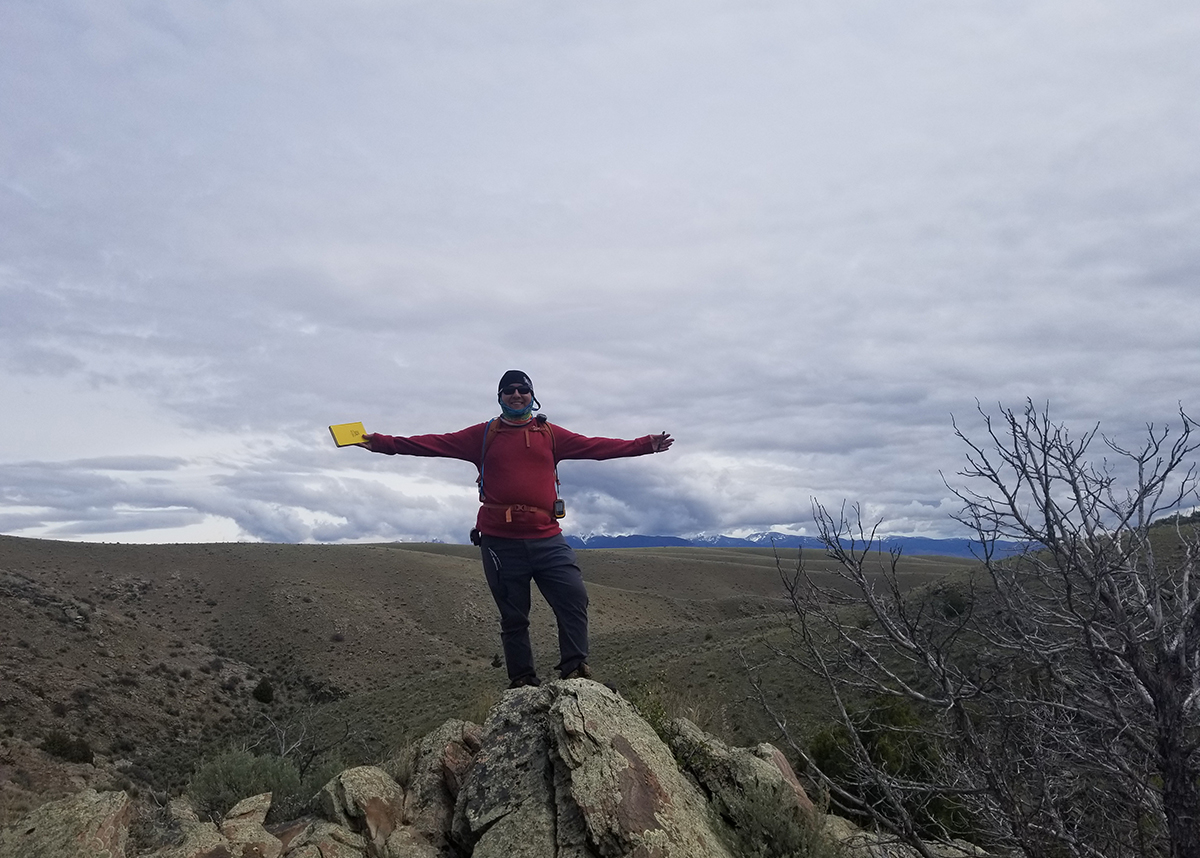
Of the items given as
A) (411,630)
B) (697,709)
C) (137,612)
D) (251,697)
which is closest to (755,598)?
(411,630)

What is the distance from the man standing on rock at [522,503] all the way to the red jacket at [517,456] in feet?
0.04

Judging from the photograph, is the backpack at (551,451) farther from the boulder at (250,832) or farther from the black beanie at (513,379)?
the boulder at (250,832)

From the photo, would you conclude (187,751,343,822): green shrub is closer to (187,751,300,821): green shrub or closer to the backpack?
(187,751,300,821): green shrub

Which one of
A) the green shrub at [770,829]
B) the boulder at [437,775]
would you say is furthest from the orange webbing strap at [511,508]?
the green shrub at [770,829]

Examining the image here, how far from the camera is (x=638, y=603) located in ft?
215

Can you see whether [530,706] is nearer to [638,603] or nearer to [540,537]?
[540,537]

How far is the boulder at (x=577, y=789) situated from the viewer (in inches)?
205

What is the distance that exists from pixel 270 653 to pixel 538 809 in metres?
46.0

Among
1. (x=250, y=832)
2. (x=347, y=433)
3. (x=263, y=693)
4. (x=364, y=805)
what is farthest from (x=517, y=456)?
(x=263, y=693)

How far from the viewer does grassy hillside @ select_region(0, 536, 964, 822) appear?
2348 cm

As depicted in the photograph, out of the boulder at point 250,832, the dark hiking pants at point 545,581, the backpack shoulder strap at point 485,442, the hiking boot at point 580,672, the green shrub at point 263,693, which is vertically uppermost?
the backpack shoulder strap at point 485,442

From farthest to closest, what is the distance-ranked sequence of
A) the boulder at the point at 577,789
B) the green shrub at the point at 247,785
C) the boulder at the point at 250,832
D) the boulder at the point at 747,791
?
1. the green shrub at the point at 247,785
2. the boulder at the point at 250,832
3. the boulder at the point at 747,791
4. the boulder at the point at 577,789

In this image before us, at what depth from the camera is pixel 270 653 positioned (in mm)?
45281

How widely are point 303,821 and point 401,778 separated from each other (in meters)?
1.03
